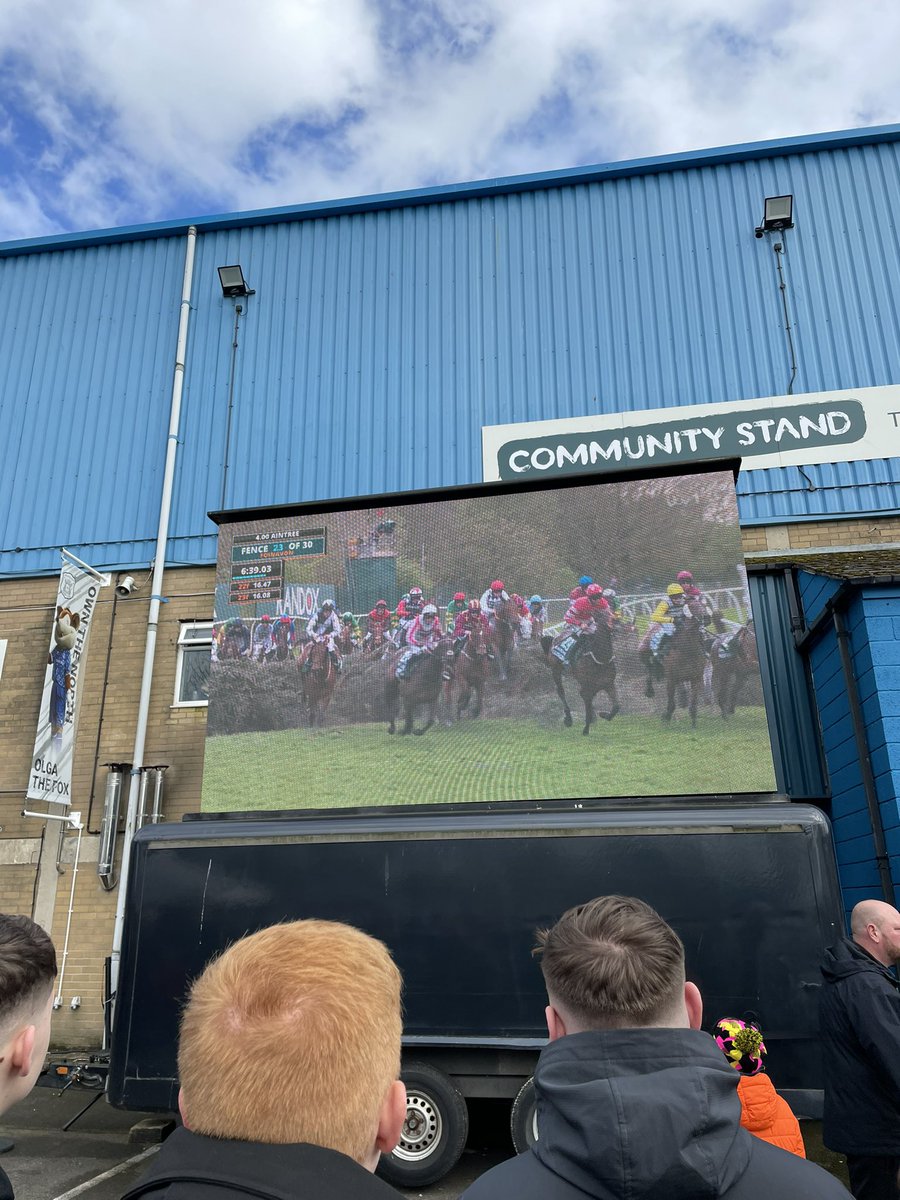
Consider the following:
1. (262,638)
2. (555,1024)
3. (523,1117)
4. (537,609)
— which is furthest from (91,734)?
(555,1024)

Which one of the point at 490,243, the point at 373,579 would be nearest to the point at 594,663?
the point at 373,579

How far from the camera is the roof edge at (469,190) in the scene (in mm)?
12641

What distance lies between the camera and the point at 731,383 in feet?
38.9

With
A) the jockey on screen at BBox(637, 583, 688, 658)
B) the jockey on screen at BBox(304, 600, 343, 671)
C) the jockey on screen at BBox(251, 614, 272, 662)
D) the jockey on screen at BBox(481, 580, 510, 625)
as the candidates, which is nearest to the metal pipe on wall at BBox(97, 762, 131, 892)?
the jockey on screen at BBox(251, 614, 272, 662)

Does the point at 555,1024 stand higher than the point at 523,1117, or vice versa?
the point at 555,1024

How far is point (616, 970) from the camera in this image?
1.71m

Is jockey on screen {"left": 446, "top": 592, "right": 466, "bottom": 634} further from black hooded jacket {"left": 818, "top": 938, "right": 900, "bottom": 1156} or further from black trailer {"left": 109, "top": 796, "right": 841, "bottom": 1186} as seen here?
→ black hooded jacket {"left": 818, "top": 938, "right": 900, "bottom": 1156}

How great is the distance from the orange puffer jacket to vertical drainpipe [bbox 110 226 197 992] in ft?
24.6

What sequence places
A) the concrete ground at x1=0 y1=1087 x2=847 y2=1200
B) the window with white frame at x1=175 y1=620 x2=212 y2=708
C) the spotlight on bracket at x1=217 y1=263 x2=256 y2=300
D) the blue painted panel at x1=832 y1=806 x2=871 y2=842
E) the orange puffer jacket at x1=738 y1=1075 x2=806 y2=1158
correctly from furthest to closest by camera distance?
1. the spotlight on bracket at x1=217 y1=263 x2=256 y2=300
2. the window with white frame at x1=175 y1=620 x2=212 y2=708
3. the blue painted panel at x1=832 y1=806 x2=871 y2=842
4. the concrete ground at x1=0 y1=1087 x2=847 y2=1200
5. the orange puffer jacket at x1=738 y1=1075 x2=806 y2=1158

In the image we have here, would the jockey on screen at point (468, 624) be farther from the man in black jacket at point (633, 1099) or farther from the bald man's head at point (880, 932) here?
the man in black jacket at point (633, 1099)

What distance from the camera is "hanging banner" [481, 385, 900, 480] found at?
11383 millimetres

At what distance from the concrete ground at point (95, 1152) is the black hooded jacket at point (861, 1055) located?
3.24m

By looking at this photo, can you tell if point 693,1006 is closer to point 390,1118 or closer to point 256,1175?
Result: point 390,1118

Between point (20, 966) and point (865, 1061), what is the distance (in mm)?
3070
